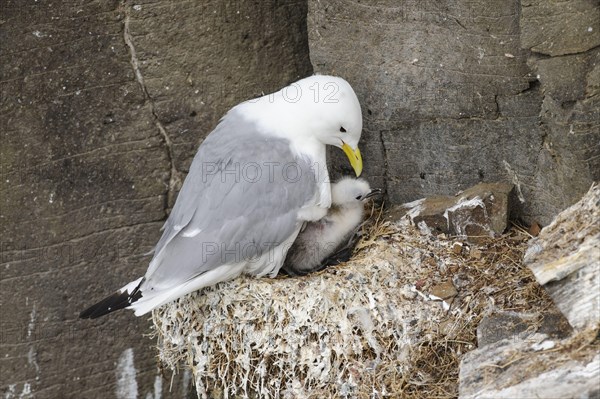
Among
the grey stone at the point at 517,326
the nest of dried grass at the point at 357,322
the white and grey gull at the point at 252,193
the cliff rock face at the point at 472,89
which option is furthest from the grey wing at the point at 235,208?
the grey stone at the point at 517,326

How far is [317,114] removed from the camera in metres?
3.45

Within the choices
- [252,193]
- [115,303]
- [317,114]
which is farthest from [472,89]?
[115,303]

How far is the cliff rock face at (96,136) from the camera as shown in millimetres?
3742

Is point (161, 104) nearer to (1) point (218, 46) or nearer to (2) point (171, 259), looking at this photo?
(1) point (218, 46)

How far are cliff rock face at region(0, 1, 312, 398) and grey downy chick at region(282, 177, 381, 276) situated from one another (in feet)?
2.00

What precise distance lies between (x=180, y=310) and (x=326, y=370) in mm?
604

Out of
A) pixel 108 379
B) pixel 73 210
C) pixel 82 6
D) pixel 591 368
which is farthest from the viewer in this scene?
pixel 108 379

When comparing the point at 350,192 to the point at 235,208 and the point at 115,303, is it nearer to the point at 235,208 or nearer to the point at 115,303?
the point at 235,208

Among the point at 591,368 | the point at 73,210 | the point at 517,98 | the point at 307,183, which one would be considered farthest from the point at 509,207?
the point at 73,210

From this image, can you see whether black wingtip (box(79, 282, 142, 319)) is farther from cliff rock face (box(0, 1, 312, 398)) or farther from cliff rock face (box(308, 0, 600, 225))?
cliff rock face (box(308, 0, 600, 225))

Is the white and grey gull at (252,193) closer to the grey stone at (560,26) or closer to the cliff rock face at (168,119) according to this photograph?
the cliff rock face at (168,119)

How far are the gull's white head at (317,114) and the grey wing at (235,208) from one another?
7 centimetres

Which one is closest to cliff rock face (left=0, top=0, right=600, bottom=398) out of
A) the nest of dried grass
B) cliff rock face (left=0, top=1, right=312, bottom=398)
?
cliff rock face (left=0, top=1, right=312, bottom=398)

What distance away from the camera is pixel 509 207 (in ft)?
11.5
